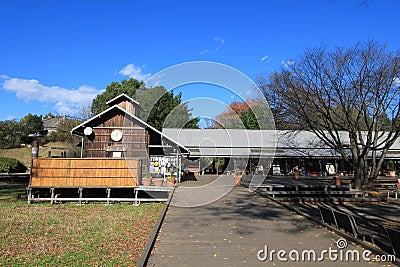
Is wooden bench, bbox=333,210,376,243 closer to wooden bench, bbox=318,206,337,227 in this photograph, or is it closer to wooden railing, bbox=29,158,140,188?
wooden bench, bbox=318,206,337,227

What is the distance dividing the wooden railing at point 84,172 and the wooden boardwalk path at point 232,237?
3986 mm

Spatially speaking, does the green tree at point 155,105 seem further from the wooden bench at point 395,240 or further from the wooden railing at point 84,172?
the wooden bench at point 395,240

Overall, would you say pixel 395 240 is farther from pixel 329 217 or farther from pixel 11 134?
pixel 11 134

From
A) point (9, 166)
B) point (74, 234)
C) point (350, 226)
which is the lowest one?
point (74, 234)

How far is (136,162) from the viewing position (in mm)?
15477

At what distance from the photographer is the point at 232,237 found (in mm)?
8055

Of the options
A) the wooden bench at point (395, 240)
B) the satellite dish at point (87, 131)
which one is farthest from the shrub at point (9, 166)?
the wooden bench at point (395, 240)

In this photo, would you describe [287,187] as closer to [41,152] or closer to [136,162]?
[136,162]

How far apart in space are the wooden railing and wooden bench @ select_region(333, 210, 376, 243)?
371 inches

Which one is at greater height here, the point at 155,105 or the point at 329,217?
the point at 155,105

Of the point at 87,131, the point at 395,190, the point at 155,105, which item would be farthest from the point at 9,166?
the point at 395,190

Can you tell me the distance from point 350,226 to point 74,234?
7043mm

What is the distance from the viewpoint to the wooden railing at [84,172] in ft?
50.1

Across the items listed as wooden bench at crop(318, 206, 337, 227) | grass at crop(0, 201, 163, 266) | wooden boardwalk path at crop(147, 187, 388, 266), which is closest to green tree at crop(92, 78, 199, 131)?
grass at crop(0, 201, 163, 266)
